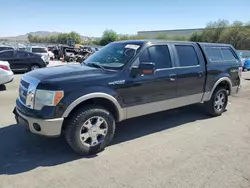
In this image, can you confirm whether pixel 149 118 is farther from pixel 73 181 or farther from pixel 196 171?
pixel 73 181

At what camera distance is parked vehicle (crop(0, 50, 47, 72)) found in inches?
588

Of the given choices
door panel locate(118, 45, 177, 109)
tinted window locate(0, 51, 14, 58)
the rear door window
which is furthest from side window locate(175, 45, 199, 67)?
tinted window locate(0, 51, 14, 58)

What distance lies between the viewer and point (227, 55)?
6.61 metres

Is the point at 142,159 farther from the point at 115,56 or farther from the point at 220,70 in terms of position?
the point at 220,70

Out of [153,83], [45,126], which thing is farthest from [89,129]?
[153,83]

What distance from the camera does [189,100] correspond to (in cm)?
555

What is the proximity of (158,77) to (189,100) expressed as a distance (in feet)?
3.94

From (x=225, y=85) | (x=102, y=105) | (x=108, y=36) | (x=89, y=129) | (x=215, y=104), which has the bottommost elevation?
(x=215, y=104)

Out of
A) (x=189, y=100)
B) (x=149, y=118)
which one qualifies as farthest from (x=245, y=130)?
(x=149, y=118)

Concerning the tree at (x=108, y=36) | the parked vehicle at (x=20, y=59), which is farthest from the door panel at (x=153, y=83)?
the tree at (x=108, y=36)

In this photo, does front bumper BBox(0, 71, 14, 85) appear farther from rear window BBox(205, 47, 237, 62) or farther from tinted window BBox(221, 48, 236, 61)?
tinted window BBox(221, 48, 236, 61)

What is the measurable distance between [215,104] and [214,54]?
122 centimetres

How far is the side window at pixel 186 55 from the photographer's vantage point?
208 inches

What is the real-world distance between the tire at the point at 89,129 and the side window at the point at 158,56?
1284 mm
